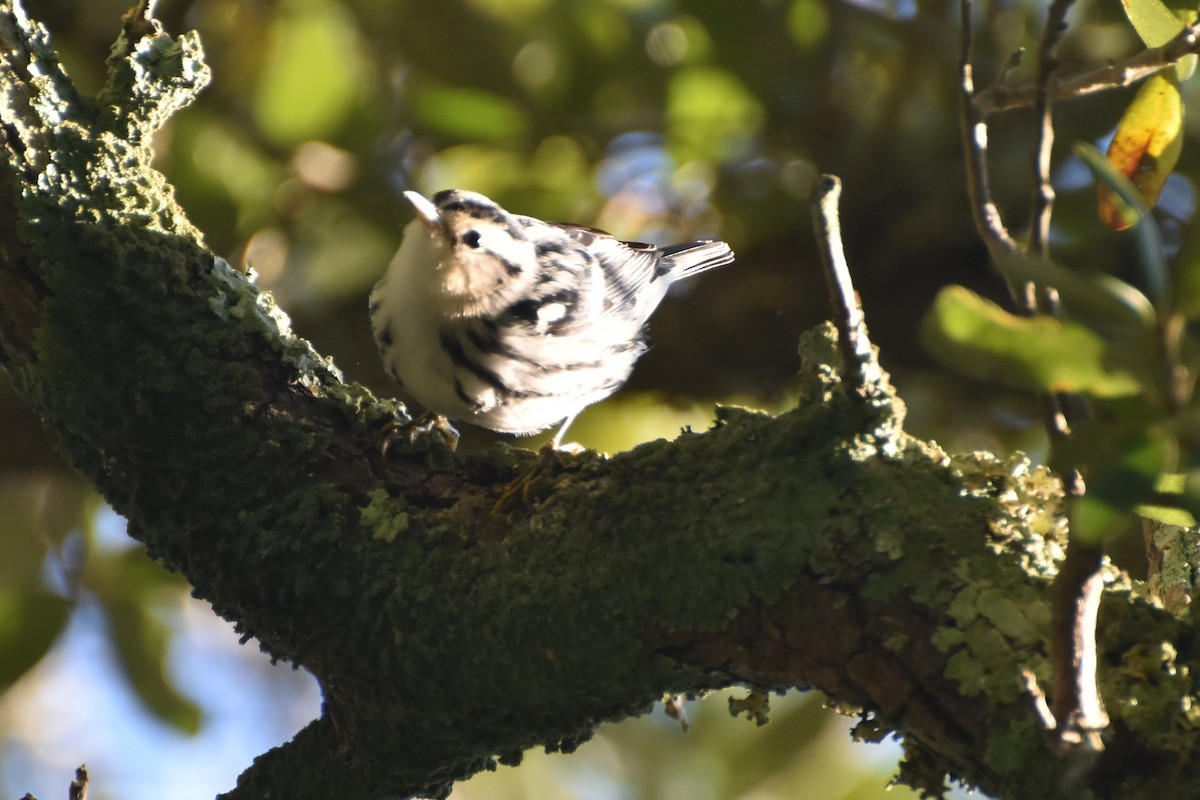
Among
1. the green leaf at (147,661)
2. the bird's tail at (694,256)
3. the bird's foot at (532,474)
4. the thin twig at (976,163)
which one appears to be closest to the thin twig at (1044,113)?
the thin twig at (976,163)

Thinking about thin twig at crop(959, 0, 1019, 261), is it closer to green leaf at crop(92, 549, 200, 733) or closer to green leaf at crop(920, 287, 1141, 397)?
green leaf at crop(920, 287, 1141, 397)

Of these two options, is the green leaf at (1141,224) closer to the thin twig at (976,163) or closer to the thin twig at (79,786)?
the thin twig at (976,163)

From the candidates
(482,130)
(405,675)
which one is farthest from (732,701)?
(482,130)

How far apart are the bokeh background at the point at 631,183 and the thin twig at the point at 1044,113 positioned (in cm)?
236

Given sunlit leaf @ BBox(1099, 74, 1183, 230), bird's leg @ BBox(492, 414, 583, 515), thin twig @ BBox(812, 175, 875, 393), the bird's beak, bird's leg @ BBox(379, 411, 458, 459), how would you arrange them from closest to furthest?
thin twig @ BBox(812, 175, 875, 393)
sunlit leaf @ BBox(1099, 74, 1183, 230)
bird's leg @ BBox(492, 414, 583, 515)
bird's leg @ BBox(379, 411, 458, 459)
the bird's beak

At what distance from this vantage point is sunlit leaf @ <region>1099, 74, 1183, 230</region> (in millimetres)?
1862

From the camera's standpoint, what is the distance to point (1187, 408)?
108 centimetres

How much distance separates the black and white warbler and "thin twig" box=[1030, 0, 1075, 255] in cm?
142

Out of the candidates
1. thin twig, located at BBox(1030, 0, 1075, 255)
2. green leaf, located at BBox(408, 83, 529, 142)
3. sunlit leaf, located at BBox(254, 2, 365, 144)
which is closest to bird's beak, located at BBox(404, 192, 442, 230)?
green leaf, located at BBox(408, 83, 529, 142)

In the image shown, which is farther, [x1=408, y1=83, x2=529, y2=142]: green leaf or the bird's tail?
the bird's tail

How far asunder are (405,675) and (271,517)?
38 cm

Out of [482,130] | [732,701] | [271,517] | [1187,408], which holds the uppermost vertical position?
[482,130]

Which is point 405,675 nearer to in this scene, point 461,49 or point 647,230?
point 461,49

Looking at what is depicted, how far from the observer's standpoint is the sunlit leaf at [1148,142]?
186cm
